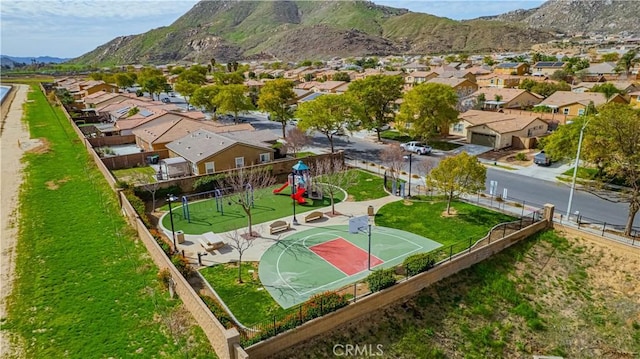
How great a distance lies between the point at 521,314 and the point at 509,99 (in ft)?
186

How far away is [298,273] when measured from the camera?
75.4 ft

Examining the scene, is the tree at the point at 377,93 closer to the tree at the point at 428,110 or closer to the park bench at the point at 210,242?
the tree at the point at 428,110

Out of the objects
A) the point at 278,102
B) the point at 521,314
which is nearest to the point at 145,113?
the point at 278,102

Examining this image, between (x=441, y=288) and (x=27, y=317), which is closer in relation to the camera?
(x=27, y=317)

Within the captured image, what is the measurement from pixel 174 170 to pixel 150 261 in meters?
16.8

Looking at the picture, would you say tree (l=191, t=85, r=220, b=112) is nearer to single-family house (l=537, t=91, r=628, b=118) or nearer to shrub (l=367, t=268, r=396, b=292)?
single-family house (l=537, t=91, r=628, b=118)

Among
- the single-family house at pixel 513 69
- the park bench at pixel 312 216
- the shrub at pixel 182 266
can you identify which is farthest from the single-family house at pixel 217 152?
the single-family house at pixel 513 69

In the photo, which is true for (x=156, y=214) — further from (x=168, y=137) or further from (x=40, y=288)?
(x=168, y=137)

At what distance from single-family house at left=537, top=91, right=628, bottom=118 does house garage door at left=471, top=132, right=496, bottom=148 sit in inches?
652

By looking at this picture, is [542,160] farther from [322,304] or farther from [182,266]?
[182,266]

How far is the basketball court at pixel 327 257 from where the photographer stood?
21.7 m

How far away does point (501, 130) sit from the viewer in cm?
5044

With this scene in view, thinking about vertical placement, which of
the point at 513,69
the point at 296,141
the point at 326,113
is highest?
the point at 513,69

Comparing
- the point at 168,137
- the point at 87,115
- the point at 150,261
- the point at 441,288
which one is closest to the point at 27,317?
the point at 150,261
